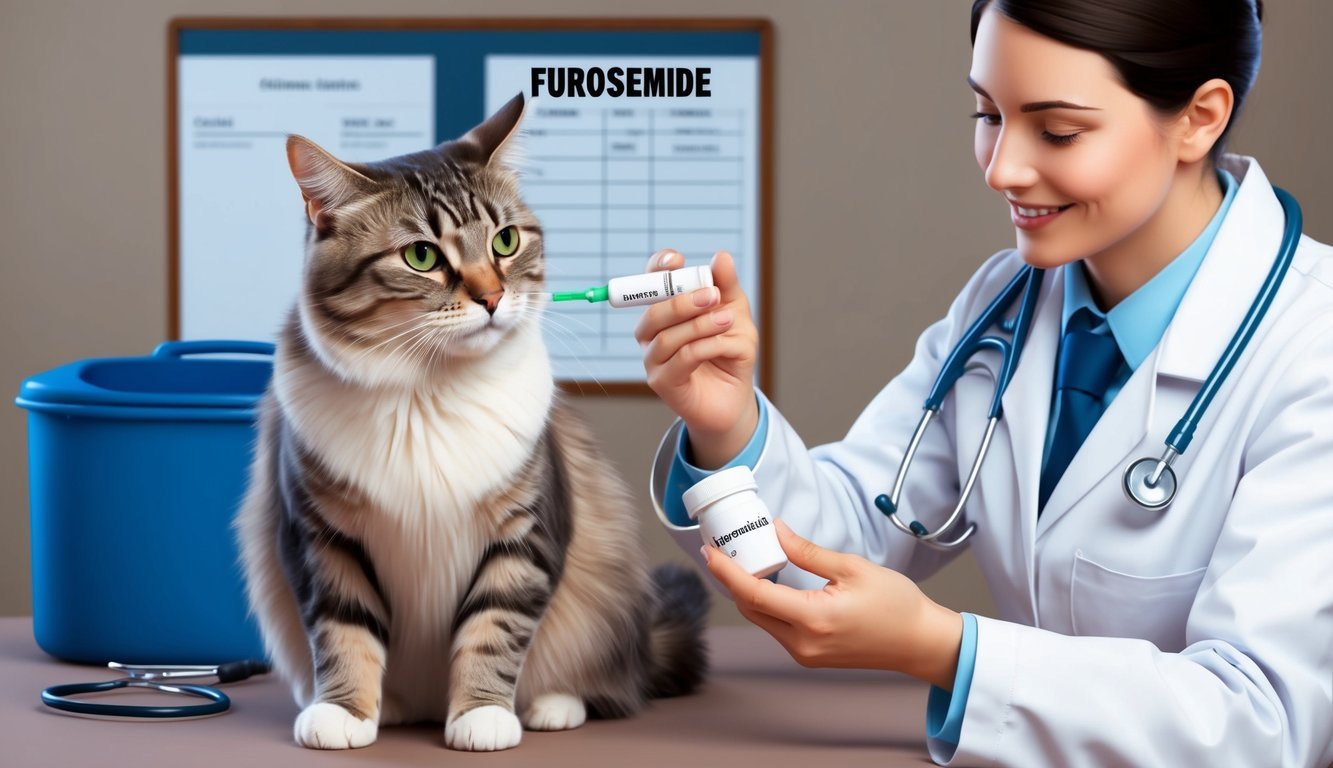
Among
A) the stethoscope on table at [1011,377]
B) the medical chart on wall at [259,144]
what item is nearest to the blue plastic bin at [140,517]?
the stethoscope on table at [1011,377]

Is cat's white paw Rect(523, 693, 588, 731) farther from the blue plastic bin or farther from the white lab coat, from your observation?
the blue plastic bin

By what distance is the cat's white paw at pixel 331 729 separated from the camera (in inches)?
41.1

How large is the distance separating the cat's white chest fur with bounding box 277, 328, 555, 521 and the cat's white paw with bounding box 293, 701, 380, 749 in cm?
18

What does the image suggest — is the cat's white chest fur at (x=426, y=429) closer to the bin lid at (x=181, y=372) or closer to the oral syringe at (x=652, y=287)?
the oral syringe at (x=652, y=287)

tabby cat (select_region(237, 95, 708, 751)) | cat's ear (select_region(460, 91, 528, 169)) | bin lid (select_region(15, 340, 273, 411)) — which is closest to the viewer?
tabby cat (select_region(237, 95, 708, 751))

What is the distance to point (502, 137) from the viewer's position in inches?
48.1

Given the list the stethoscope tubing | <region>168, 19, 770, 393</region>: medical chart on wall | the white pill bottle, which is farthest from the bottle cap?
<region>168, 19, 770, 393</region>: medical chart on wall

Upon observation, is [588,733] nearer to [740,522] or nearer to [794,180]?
[740,522]

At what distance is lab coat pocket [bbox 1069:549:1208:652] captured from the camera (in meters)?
1.15

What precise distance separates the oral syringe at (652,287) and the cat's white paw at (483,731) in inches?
15.2

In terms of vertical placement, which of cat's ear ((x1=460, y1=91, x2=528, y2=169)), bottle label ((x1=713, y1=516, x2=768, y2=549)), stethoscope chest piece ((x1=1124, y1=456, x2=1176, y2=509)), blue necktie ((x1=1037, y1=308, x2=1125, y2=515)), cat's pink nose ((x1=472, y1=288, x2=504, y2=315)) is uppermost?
cat's ear ((x1=460, y1=91, x2=528, y2=169))

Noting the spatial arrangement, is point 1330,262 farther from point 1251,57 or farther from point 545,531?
point 545,531

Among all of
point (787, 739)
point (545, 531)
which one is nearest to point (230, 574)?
point (545, 531)

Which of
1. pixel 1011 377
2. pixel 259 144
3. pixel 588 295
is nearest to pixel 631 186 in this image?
pixel 259 144
